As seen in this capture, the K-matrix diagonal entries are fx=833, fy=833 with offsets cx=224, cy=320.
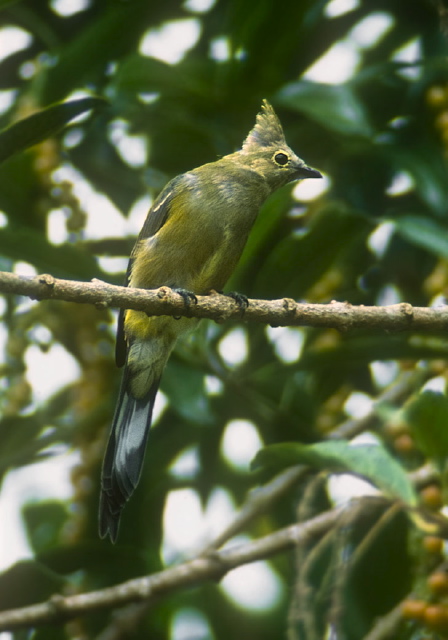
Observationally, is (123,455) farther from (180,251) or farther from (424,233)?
(424,233)

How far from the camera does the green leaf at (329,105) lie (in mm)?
3494

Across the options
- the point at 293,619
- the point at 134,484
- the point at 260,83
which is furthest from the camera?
the point at 260,83

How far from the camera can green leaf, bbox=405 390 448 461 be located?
2.96 metres

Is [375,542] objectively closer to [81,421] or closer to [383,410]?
[383,410]

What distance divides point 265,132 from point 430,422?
1.45 metres

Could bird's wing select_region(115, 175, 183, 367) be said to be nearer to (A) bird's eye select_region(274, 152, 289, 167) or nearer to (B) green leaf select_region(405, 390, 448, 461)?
(A) bird's eye select_region(274, 152, 289, 167)

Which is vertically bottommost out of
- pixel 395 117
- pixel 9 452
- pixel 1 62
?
pixel 9 452

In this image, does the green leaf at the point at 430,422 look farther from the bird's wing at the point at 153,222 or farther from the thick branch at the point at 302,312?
the bird's wing at the point at 153,222

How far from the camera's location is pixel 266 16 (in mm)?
3576

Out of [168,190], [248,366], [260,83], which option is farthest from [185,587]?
[260,83]

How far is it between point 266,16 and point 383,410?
1.75 m

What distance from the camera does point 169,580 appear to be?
338 cm

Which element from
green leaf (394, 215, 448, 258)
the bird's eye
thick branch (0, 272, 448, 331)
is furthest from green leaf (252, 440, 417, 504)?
the bird's eye

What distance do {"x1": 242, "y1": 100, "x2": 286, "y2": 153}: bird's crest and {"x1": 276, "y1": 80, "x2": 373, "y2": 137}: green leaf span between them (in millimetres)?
77
